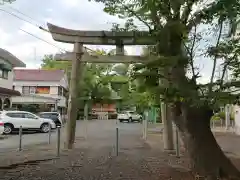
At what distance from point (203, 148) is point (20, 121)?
798 inches

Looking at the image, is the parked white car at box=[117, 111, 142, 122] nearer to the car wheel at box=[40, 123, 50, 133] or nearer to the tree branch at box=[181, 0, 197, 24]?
the car wheel at box=[40, 123, 50, 133]

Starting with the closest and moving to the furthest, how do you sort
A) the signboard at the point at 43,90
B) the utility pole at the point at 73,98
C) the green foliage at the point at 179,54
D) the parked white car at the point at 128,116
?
the green foliage at the point at 179,54 → the utility pole at the point at 73,98 → the parked white car at the point at 128,116 → the signboard at the point at 43,90

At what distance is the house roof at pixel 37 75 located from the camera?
55.9 meters

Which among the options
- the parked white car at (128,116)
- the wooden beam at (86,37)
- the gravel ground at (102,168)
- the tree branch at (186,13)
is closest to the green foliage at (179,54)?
the tree branch at (186,13)

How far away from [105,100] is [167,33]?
35.2 ft

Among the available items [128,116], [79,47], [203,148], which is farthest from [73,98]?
[128,116]

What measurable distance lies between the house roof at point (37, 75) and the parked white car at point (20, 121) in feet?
91.6

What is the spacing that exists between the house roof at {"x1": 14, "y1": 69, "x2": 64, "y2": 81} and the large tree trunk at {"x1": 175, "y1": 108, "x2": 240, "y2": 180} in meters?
48.4

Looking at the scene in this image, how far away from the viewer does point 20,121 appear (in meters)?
27.1

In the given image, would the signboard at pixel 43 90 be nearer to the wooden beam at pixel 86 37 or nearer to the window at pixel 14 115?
the window at pixel 14 115

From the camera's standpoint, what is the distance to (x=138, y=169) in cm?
1027

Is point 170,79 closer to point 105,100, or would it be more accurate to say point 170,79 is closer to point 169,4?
point 169,4

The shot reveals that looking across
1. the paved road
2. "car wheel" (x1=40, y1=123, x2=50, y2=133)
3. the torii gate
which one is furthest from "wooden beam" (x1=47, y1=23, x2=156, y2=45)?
"car wheel" (x1=40, y1=123, x2=50, y2=133)

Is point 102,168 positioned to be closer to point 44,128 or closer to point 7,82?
point 44,128
